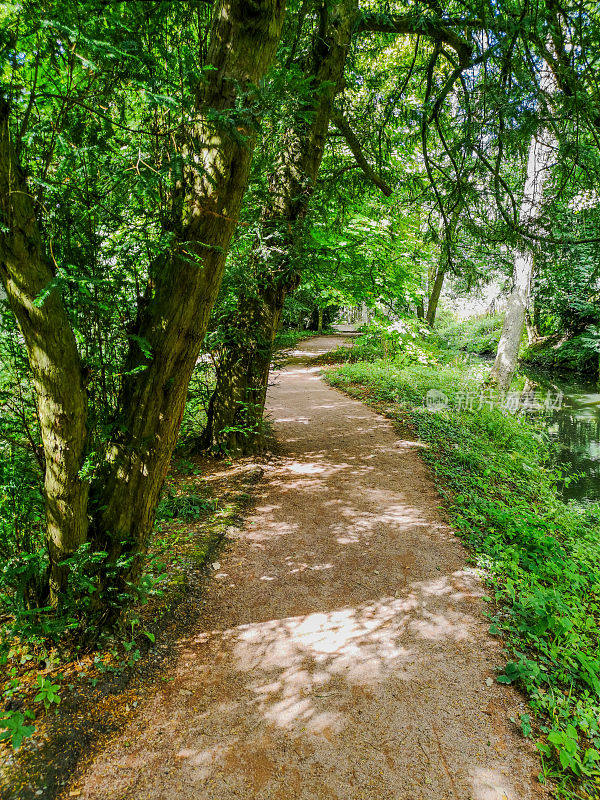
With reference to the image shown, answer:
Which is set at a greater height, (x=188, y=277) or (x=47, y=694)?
(x=188, y=277)

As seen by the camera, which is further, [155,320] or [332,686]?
[332,686]

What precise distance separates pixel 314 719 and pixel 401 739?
51 centimetres

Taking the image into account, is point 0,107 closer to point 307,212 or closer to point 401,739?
point 401,739

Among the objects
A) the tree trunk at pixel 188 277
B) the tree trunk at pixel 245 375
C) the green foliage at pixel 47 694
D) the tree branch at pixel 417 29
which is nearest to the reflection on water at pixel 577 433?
the tree trunk at pixel 245 375

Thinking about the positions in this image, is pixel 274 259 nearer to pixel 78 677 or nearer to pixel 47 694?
pixel 78 677

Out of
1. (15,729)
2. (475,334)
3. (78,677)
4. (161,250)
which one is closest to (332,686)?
(78,677)

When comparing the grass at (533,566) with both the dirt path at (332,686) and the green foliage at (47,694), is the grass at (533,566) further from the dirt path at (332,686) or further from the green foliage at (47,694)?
the green foliage at (47,694)

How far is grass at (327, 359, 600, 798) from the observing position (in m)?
2.49

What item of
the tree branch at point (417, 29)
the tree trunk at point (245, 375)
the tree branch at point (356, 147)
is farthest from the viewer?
the tree branch at point (356, 147)

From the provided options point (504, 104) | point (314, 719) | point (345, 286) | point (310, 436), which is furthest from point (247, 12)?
point (345, 286)

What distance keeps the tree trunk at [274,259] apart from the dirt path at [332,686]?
64.7 inches

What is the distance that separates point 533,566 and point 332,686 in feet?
8.24

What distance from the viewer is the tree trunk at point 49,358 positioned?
5.63 ft

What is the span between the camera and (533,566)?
13.3 ft
